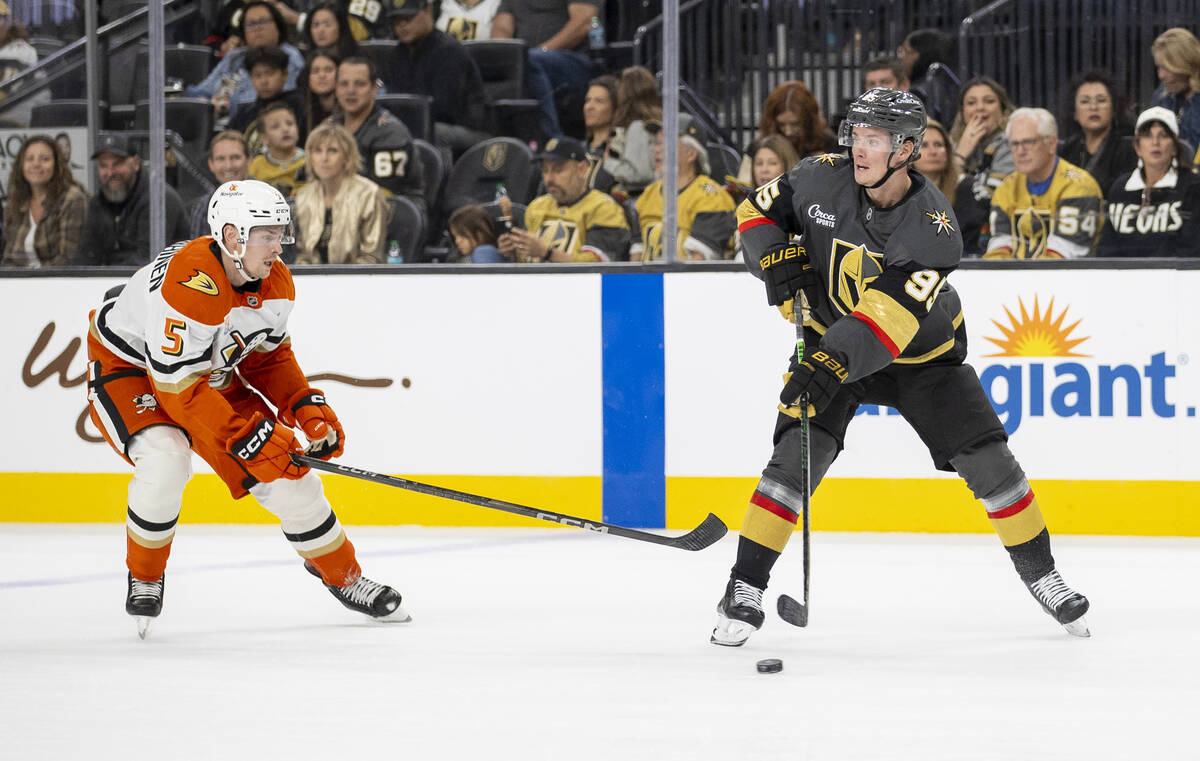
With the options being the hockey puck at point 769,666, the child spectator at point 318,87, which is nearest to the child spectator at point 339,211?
the child spectator at point 318,87

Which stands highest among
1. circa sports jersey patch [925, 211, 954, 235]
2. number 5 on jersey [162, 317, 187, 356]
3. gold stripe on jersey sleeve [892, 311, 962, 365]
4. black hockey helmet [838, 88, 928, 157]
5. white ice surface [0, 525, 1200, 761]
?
black hockey helmet [838, 88, 928, 157]

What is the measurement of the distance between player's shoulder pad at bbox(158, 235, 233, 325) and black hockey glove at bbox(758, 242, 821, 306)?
119 centimetres

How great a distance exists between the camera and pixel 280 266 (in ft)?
11.4

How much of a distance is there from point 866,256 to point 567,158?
239cm

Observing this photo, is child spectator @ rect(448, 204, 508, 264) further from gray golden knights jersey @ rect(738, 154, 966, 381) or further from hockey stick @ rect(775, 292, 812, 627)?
hockey stick @ rect(775, 292, 812, 627)

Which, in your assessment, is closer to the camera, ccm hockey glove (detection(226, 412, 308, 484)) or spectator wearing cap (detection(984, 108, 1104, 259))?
ccm hockey glove (detection(226, 412, 308, 484))

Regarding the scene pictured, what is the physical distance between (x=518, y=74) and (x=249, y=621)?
3170 mm

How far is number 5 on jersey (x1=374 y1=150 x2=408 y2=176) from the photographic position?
5555mm

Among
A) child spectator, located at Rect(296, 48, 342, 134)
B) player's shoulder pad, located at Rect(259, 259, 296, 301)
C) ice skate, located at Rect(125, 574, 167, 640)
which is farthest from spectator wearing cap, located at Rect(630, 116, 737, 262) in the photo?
ice skate, located at Rect(125, 574, 167, 640)

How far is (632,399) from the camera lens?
5.02 m

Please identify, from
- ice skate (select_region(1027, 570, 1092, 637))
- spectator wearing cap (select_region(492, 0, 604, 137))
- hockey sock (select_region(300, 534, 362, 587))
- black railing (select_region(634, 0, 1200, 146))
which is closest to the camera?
ice skate (select_region(1027, 570, 1092, 637))

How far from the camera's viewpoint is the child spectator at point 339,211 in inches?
208

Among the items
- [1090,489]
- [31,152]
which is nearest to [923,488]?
[1090,489]

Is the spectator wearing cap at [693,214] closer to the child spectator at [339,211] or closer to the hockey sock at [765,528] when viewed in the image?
the child spectator at [339,211]
